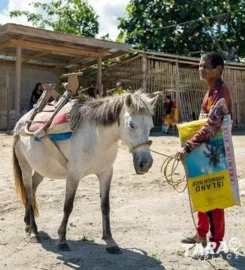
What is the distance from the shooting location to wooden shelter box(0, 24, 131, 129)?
11.6m

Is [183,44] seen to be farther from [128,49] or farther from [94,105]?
[94,105]

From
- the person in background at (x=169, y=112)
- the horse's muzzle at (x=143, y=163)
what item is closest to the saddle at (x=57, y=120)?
the horse's muzzle at (x=143, y=163)

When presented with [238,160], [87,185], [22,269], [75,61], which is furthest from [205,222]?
[75,61]

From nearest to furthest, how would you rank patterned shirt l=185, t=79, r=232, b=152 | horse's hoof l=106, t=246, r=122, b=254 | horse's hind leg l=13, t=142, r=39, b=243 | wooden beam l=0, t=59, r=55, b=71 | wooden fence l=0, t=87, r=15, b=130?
1. patterned shirt l=185, t=79, r=232, b=152
2. horse's hoof l=106, t=246, r=122, b=254
3. horse's hind leg l=13, t=142, r=39, b=243
4. wooden fence l=0, t=87, r=15, b=130
5. wooden beam l=0, t=59, r=55, b=71

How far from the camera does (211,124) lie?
3352mm

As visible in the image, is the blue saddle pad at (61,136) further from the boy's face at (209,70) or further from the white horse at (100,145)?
the boy's face at (209,70)

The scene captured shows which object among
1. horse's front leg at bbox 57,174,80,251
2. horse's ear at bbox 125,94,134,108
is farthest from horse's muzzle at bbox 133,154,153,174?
horse's front leg at bbox 57,174,80,251

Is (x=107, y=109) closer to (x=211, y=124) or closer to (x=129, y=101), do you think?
(x=129, y=101)

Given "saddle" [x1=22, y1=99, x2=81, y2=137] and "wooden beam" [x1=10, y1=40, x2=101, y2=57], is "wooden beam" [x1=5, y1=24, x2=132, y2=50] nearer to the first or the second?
"wooden beam" [x1=10, y1=40, x2=101, y2=57]

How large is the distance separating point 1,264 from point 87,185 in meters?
3.30

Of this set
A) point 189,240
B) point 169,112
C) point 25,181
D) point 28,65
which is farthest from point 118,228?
point 28,65

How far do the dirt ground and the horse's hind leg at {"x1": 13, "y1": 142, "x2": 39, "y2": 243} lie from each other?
0.89 feet

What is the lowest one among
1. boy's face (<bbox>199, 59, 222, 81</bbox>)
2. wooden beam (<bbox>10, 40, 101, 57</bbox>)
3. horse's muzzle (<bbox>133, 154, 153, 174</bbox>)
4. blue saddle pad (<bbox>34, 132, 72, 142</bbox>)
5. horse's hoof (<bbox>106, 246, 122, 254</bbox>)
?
horse's hoof (<bbox>106, 246, 122, 254</bbox>)

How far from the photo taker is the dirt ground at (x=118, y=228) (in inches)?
139
